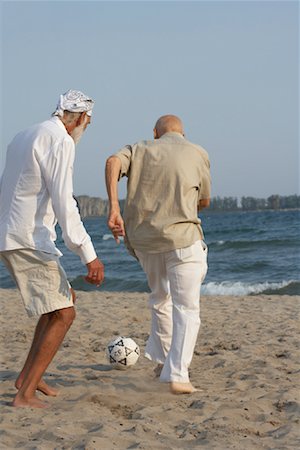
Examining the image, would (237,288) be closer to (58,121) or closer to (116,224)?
(116,224)

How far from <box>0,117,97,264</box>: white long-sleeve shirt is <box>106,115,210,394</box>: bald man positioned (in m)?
0.50

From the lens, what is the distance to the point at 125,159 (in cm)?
521

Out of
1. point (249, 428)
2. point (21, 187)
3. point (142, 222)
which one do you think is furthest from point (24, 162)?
point (249, 428)

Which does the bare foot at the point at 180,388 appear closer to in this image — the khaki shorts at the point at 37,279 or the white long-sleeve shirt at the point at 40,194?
the khaki shorts at the point at 37,279

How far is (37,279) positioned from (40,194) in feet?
1.79

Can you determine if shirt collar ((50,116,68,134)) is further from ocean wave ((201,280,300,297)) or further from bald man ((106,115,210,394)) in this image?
ocean wave ((201,280,300,297))

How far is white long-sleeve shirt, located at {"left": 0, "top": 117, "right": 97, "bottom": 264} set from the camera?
15.1 feet

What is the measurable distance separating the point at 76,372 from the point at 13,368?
55 cm

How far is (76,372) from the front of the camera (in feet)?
20.6

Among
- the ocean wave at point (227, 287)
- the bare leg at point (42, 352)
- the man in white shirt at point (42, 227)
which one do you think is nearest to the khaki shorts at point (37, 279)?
the man in white shirt at point (42, 227)

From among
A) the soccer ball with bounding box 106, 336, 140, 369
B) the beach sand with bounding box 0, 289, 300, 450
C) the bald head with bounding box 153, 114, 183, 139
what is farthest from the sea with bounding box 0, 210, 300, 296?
the bald head with bounding box 153, 114, 183, 139

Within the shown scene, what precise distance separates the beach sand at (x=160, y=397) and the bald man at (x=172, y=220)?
41 centimetres

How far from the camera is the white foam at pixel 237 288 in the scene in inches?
627

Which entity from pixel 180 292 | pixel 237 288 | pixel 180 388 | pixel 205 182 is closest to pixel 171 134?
pixel 205 182
